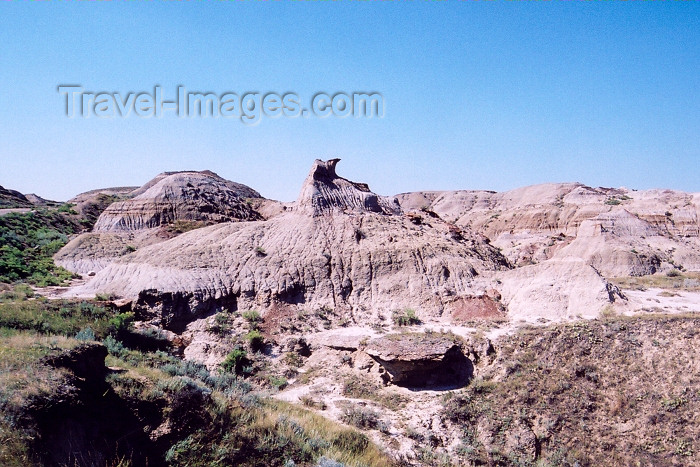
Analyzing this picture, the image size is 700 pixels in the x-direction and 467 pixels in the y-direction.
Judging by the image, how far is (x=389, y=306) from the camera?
22.5 metres

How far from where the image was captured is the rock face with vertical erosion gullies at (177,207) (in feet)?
125

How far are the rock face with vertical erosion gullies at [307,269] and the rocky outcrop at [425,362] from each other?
4.98 metres

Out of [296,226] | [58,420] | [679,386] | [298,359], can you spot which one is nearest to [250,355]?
[298,359]

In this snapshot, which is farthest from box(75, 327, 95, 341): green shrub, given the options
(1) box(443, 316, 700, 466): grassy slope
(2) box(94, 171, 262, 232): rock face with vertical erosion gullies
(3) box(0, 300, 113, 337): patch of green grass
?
(2) box(94, 171, 262, 232): rock face with vertical erosion gullies

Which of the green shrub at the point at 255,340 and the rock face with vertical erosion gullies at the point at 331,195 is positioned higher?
the rock face with vertical erosion gullies at the point at 331,195

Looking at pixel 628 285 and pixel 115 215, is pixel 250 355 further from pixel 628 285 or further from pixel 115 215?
pixel 115 215

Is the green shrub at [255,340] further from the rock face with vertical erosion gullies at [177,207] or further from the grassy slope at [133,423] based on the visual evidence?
the rock face with vertical erosion gullies at [177,207]

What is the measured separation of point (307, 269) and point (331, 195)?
22.0 ft

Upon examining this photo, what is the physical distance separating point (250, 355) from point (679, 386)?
15808mm

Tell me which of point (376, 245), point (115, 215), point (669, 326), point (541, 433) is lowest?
point (541, 433)

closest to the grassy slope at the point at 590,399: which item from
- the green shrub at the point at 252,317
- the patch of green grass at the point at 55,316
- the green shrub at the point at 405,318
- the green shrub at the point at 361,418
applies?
the green shrub at the point at 361,418

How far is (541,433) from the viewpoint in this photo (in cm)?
1347

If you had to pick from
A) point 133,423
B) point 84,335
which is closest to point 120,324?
point 84,335

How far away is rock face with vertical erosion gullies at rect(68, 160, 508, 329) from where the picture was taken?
72.2ft
